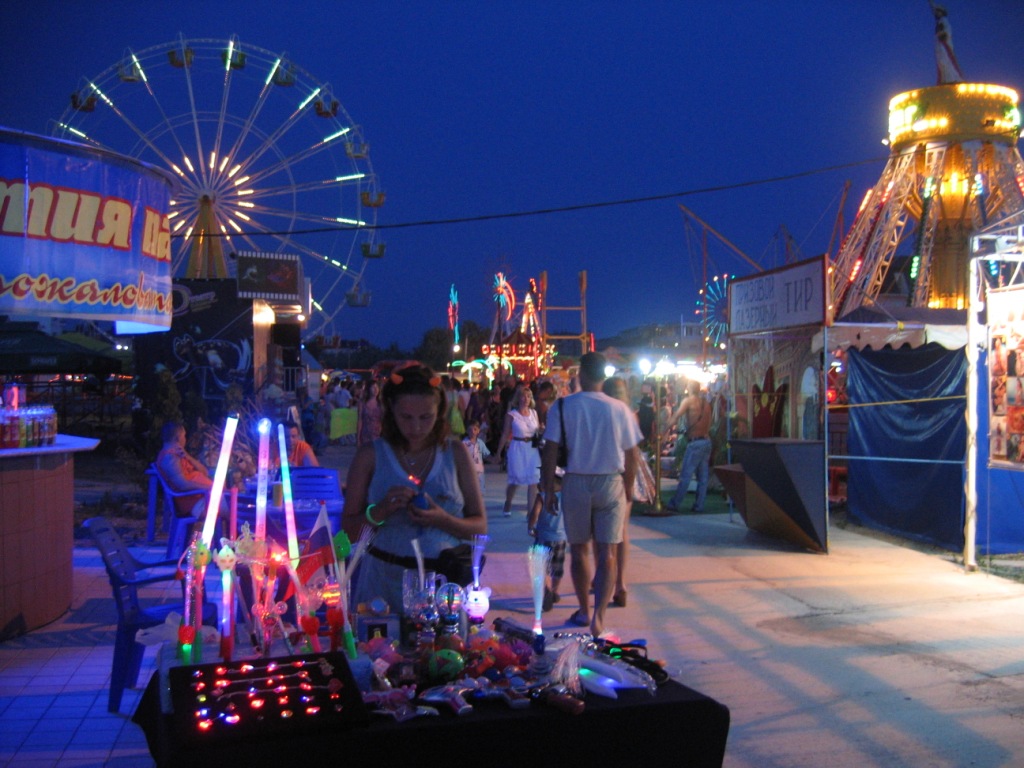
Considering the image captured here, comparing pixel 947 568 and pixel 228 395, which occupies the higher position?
pixel 228 395

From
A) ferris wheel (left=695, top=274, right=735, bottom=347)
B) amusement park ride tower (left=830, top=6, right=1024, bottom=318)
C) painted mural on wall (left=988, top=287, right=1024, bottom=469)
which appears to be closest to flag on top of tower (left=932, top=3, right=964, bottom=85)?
amusement park ride tower (left=830, top=6, right=1024, bottom=318)

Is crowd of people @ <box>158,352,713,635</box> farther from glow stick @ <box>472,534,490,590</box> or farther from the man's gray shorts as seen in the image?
glow stick @ <box>472,534,490,590</box>

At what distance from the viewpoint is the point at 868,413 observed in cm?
1137

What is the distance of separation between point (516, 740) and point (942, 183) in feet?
87.0

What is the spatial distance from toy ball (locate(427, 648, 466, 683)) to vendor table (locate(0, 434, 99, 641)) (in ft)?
15.7

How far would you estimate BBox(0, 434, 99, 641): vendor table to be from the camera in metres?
6.16

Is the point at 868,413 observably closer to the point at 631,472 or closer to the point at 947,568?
the point at 947,568

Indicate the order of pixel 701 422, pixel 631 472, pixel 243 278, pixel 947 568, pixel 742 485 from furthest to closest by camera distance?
pixel 243 278
pixel 701 422
pixel 742 485
pixel 947 568
pixel 631 472

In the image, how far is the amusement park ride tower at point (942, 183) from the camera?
24.4 m

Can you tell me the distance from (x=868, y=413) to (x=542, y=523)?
5.98 m

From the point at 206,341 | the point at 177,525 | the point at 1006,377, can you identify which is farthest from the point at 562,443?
the point at 206,341

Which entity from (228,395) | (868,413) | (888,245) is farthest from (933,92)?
(228,395)

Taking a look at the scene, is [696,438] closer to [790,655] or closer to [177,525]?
[790,655]

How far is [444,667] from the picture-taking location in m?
2.55
